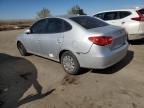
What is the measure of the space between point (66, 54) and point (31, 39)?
7.16 ft

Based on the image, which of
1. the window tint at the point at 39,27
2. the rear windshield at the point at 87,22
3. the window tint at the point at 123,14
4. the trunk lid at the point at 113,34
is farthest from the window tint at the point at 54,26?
the window tint at the point at 123,14

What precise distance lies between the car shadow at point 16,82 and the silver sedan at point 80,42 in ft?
2.99

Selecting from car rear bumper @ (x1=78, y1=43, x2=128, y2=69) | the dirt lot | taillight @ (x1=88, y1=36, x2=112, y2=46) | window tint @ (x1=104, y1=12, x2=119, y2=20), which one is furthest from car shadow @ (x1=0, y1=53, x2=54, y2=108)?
window tint @ (x1=104, y1=12, x2=119, y2=20)

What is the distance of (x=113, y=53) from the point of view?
543 centimetres

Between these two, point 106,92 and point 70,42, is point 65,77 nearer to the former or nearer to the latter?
point 70,42

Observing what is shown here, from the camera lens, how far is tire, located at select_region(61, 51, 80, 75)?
575 centimetres

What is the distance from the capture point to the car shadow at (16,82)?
4793 millimetres

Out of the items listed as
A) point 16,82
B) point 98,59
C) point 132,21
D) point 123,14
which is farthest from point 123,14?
point 16,82

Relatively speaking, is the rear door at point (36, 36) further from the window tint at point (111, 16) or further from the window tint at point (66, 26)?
the window tint at point (111, 16)

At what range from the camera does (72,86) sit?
17.4 feet

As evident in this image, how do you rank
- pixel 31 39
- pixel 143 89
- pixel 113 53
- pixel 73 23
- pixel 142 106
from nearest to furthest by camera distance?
1. pixel 142 106
2. pixel 143 89
3. pixel 113 53
4. pixel 73 23
5. pixel 31 39

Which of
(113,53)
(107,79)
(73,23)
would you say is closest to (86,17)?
(73,23)

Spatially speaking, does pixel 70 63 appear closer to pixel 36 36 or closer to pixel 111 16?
pixel 36 36

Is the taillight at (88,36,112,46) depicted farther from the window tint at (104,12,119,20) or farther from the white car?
the window tint at (104,12,119,20)
